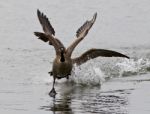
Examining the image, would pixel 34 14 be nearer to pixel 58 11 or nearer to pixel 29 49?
pixel 58 11

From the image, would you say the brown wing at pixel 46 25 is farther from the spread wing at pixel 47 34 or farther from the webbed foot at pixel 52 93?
the webbed foot at pixel 52 93

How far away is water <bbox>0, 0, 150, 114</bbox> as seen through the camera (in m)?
12.0

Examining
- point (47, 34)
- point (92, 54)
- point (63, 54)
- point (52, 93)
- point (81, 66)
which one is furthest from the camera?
point (81, 66)

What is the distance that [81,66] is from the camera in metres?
15.6

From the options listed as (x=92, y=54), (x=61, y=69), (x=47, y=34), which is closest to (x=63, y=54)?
(x=61, y=69)

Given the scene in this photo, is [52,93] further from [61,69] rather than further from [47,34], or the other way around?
[47,34]

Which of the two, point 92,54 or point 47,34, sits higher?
point 47,34

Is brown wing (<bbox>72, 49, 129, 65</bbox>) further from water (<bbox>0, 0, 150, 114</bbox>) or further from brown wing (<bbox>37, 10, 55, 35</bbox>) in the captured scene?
brown wing (<bbox>37, 10, 55, 35</bbox>)

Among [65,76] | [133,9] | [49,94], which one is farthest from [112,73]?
[133,9]

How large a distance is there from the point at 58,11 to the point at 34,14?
103 cm

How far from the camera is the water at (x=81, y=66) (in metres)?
12.0

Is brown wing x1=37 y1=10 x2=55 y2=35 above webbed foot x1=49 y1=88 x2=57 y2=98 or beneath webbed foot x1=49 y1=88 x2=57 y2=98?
above

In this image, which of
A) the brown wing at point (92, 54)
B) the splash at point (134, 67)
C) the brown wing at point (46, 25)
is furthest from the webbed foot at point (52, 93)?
the splash at point (134, 67)

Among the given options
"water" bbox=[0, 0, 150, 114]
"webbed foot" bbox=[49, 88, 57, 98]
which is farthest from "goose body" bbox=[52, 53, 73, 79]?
"webbed foot" bbox=[49, 88, 57, 98]
